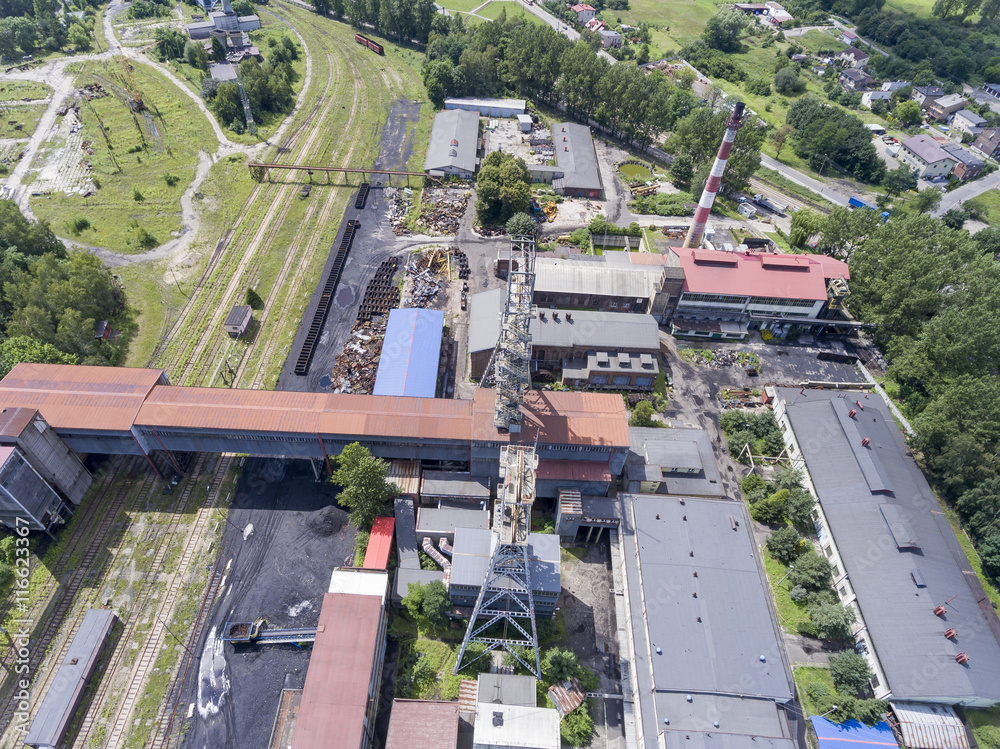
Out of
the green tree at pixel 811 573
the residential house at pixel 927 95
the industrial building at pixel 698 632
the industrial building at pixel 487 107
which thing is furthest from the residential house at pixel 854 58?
the green tree at pixel 811 573

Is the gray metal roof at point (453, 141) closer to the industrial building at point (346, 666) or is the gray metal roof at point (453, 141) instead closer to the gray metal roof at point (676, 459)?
the gray metal roof at point (676, 459)

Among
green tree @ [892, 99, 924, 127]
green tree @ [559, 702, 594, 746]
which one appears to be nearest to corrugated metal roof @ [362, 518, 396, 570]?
green tree @ [559, 702, 594, 746]

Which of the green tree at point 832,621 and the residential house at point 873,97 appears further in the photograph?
the residential house at point 873,97

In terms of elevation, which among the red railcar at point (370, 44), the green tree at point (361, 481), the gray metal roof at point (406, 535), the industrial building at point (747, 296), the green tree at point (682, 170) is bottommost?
the gray metal roof at point (406, 535)

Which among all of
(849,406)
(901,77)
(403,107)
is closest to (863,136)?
(901,77)

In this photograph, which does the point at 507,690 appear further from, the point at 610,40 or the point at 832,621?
the point at 610,40

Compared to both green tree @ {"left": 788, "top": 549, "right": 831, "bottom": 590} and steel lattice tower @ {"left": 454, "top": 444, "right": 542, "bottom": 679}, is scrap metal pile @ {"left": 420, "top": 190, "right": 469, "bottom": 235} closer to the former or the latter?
steel lattice tower @ {"left": 454, "top": 444, "right": 542, "bottom": 679}
